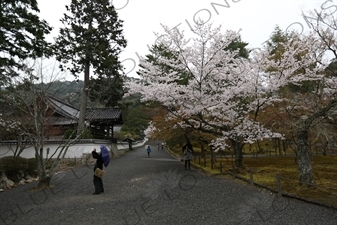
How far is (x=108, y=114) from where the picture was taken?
24.2 m

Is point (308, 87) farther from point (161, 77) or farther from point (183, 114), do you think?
point (161, 77)

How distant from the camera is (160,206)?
6883 mm

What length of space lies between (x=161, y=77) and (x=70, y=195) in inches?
228

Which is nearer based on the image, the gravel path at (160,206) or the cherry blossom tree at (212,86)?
the gravel path at (160,206)

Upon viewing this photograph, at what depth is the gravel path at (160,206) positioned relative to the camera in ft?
18.9

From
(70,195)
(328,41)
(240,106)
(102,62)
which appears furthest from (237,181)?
(102,62)

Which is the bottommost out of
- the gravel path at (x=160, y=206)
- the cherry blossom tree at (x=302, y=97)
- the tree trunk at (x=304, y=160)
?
the gravel path at (x=160, y=206)

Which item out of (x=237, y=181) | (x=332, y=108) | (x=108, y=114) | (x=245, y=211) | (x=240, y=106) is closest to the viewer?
(x=245, y=211)

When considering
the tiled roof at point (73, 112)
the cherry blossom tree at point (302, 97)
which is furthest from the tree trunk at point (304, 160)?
the tiled roof at point (73, 112)

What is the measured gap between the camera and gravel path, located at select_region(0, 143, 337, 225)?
5.77m

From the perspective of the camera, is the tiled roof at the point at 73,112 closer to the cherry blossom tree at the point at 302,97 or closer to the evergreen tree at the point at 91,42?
the evergreen tree at the point at 91,42

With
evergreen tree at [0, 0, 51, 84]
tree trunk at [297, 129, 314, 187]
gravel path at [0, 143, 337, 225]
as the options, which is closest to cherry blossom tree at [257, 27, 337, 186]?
tree trunk at [297, 129, 314, 187]

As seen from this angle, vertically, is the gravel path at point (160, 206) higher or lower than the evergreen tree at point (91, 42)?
lower

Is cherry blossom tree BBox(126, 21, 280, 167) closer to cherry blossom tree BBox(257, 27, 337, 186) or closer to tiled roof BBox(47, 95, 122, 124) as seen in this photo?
cherry blossom tree BBox(257, 27, 337, 186)
